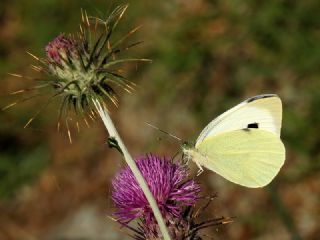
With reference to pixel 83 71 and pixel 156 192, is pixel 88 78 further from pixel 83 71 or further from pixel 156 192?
pixel 156 192

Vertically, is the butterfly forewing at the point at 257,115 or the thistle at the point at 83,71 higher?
the thistle at the point at 83,71

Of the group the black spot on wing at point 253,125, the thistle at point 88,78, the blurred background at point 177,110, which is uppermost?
the blurred background at point 177,110

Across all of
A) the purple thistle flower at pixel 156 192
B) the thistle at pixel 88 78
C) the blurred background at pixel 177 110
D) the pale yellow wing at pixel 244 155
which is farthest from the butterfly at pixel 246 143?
the blurred background at pixel 177 110

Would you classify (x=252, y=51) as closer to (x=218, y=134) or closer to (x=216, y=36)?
(x=216, y=36)

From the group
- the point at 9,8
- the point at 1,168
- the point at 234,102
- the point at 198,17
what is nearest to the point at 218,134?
the point at 234,102

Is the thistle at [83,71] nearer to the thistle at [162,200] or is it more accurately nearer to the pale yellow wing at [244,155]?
the thistle at [162,200]

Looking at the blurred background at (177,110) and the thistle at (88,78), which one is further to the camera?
the blurred background at (177,110)

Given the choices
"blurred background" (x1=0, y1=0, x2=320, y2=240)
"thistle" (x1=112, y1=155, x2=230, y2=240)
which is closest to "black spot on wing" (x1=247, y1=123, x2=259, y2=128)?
"thistle" (x1=112, y1=155, x2=230, y2=240)
